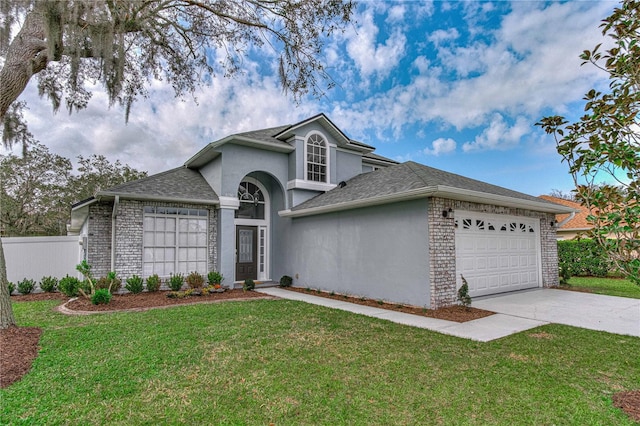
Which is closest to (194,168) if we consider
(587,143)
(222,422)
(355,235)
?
(355,235)

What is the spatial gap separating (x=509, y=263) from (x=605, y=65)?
829 centimetres

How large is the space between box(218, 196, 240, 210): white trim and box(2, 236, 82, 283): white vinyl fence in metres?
6.26

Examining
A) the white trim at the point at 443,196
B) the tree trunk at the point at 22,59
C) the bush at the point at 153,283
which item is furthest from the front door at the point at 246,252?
the tree trunk at the point at 22,59

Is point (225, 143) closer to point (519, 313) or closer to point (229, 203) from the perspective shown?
point (229, 203)

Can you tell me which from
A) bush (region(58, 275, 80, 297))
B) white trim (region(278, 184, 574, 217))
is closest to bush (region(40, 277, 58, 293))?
bush (region(58, 275, 80, 297))

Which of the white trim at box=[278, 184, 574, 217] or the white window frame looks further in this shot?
the white window frame

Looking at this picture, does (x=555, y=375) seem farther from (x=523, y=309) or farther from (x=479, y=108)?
(x=479, y=108)

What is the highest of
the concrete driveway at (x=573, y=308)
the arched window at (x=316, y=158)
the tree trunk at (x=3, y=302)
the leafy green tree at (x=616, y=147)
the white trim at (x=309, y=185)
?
the arched window at (x=316, y=158)

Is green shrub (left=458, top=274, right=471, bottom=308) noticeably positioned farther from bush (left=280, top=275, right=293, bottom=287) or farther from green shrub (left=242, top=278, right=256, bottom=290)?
green shrub (left=242, top=278, right=256, bottom=290)

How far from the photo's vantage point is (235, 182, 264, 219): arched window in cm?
1316

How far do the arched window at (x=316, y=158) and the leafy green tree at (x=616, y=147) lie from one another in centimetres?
1017

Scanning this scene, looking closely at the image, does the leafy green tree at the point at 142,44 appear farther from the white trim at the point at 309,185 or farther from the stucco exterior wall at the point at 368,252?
the white trim at the point at 309,185

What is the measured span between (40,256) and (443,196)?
14.1 m

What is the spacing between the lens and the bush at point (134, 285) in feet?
32.2
